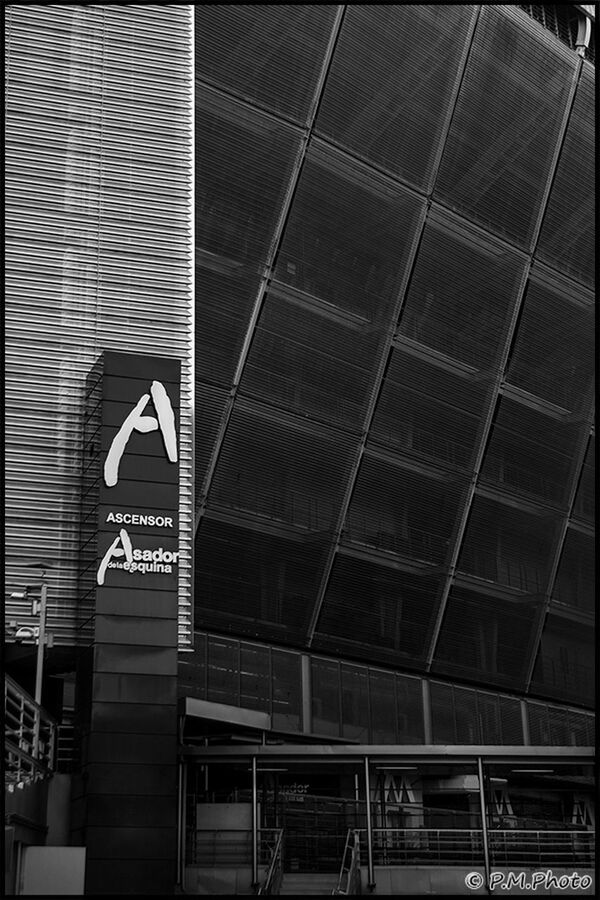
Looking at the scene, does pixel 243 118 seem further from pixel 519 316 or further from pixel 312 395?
pixel 519 316

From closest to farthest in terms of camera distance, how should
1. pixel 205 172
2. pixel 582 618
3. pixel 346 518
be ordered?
pixel 205 172 → pixel 346 518 → pixel 582 618

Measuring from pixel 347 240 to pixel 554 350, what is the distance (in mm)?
7555

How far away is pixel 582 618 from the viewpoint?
136ft

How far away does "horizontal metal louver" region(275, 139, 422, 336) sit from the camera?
34844 mm

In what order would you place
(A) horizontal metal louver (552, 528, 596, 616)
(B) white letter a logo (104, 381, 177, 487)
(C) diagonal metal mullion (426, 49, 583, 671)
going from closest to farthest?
(B) white letter a logo (104, 381, 177, 487) → (C) diagonal metal mullion (426, 49, 583, 671) → (A) horizontal metal louver (552, 528, 596, 616)

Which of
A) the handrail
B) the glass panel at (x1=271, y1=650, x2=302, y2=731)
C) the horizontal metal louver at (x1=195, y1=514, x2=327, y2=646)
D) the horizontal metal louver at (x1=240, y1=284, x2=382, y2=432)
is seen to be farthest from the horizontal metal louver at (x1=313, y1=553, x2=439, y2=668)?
the handrail

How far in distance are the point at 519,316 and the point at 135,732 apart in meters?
17.7

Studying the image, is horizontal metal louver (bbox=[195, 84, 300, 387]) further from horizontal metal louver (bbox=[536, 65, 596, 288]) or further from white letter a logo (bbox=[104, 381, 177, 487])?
horizontal metal louver (bbox=[536, 65, 596, 288])

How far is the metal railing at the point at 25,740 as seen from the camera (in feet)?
75.6

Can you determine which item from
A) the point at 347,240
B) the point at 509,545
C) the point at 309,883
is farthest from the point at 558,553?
the point at 309,883

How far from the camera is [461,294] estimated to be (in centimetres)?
3750

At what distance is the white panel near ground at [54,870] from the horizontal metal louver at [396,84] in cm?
1894

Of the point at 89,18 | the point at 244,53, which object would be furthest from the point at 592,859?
the point at 89,18

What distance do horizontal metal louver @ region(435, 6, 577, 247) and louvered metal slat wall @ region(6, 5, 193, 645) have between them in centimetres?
777
